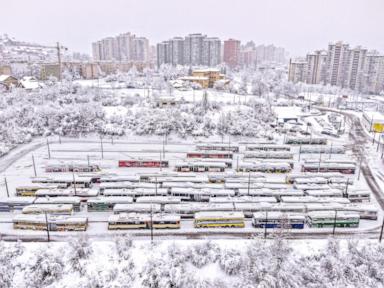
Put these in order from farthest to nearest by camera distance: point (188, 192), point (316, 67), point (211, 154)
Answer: point (316, 67) < point (211, 154) < point (188, 192)

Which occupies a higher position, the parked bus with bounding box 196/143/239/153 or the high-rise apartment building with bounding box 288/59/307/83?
the high-rise apartment building with bounding box 288/59/307/83

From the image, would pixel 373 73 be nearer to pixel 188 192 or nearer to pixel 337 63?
pixel 337 63

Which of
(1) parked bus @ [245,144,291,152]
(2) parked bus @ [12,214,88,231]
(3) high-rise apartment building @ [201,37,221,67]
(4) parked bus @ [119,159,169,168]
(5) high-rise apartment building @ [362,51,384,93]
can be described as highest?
(3) high-rise apartment building @ [201,37,221,67]

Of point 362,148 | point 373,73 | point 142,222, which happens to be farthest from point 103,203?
point 373,73

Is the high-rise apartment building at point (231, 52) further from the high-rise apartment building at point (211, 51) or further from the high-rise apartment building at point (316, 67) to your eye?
the high-rise apartment building at point (316, 67)

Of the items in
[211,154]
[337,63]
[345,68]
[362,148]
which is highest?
[337,63]

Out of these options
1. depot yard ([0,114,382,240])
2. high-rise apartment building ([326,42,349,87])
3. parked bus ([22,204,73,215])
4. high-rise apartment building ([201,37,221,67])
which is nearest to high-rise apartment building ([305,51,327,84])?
high-rise apartment building ([326,42,349,87])

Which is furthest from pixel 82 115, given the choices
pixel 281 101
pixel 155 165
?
pixel 281 101

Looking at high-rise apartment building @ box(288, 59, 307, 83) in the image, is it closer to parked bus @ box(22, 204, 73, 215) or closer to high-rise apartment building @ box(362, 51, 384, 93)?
high-rise apartment building @ box(362, 51, 384, 93)
